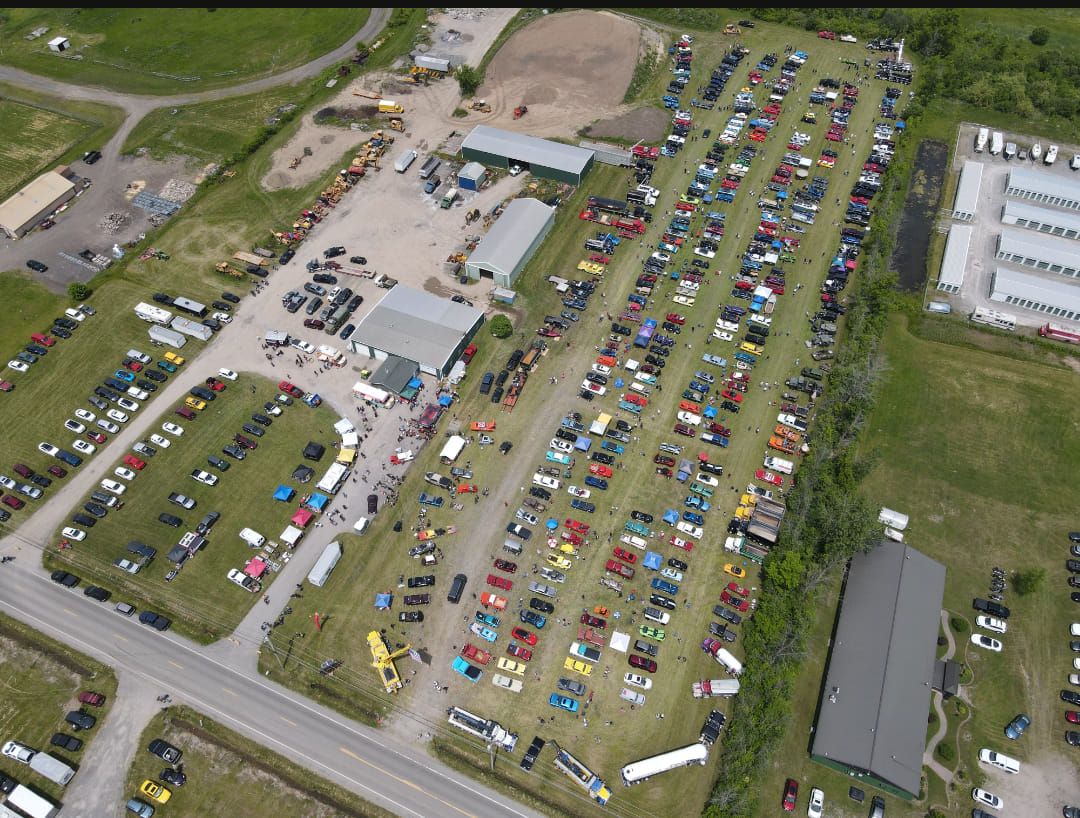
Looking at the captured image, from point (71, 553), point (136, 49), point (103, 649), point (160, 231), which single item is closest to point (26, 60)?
point (136, 49)

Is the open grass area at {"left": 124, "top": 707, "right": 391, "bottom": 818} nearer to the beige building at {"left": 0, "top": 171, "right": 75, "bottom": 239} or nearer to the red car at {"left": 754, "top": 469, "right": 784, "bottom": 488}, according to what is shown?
the red car at {"left": 754, "top": 469, "right": 784, "bottom": 488}

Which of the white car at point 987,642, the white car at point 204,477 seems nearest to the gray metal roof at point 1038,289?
the white car at point 987,642

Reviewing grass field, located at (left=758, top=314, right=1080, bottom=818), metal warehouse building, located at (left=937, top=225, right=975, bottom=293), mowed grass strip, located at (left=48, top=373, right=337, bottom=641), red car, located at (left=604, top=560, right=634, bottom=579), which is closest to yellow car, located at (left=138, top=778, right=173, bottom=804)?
mowed grass strip, located at (left=48, top=373, right=337, bottom=641)

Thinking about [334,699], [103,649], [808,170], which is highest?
[808,170]

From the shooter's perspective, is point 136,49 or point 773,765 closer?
point 773,765

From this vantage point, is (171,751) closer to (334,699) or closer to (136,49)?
(334,699)

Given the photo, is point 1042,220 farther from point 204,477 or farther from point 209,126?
point 209,126
